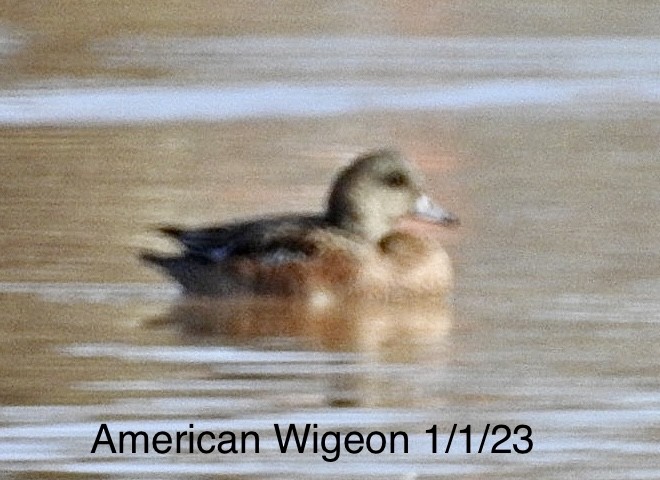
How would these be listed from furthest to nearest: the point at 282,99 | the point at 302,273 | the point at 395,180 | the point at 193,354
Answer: the point at 282,99 → the point at 395,180 → the point at 302,273 → the point at 193,354

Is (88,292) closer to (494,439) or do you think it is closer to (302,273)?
(302,273)

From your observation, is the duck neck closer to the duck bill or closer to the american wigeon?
the american wigeon

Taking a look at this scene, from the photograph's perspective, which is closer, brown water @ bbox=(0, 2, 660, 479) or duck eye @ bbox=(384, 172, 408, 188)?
brown water @ bbox=(0, 2, 660, 479)

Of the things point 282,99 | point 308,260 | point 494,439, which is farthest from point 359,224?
point 282,99

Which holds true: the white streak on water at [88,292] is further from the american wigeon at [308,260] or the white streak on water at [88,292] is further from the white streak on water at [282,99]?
the white streak on water at [282,99]

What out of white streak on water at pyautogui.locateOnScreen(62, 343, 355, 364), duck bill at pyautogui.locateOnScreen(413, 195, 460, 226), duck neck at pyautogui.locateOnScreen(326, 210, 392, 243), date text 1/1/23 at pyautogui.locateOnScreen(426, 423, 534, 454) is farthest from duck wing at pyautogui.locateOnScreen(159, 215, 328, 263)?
date text 1/1/23 at pyautogui.locateOnScreen(426, 423, 534, 454)

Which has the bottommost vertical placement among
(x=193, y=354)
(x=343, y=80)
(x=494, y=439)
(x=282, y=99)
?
(x=494, y=439)

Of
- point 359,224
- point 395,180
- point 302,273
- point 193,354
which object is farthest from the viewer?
point 395,180

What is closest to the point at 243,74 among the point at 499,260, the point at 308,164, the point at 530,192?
the point at 308,164

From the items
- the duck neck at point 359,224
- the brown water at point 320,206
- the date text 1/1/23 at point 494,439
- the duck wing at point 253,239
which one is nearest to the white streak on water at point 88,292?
the brown water at point 320,206
